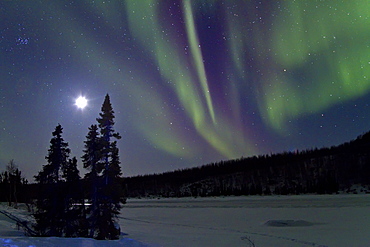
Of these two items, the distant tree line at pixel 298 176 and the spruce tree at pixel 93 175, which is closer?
the spruce tree at pixel 93 175

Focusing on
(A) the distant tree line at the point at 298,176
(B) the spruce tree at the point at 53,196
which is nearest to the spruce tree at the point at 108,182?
(B) the spruce tree at the point at 53,196

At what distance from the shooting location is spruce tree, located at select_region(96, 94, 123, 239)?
2562 centimetres

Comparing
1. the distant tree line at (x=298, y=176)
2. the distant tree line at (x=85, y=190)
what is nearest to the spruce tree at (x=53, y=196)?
the distant tree line at (x=85, y=190)

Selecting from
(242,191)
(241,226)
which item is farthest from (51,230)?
(242,191)

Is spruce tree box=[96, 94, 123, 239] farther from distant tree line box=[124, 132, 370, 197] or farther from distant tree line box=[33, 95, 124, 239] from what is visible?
distant tree line box=[124, 132, 370, 197]

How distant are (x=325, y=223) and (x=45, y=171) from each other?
91.4 ft

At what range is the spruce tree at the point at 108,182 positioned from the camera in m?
25.6

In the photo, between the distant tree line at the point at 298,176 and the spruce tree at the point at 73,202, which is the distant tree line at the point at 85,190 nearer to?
the spruce tree at the point at 73,202

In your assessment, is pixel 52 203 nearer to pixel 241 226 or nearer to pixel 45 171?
pixel 45 171

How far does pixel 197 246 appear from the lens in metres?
21.8

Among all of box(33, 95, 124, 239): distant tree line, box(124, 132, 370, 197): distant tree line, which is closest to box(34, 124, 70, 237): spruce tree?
box(33, 95, 124, 239): distant tree line

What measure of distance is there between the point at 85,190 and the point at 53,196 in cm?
275

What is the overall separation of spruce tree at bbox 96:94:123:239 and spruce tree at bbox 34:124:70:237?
4473mm

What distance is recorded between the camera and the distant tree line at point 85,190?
85.3 ft
